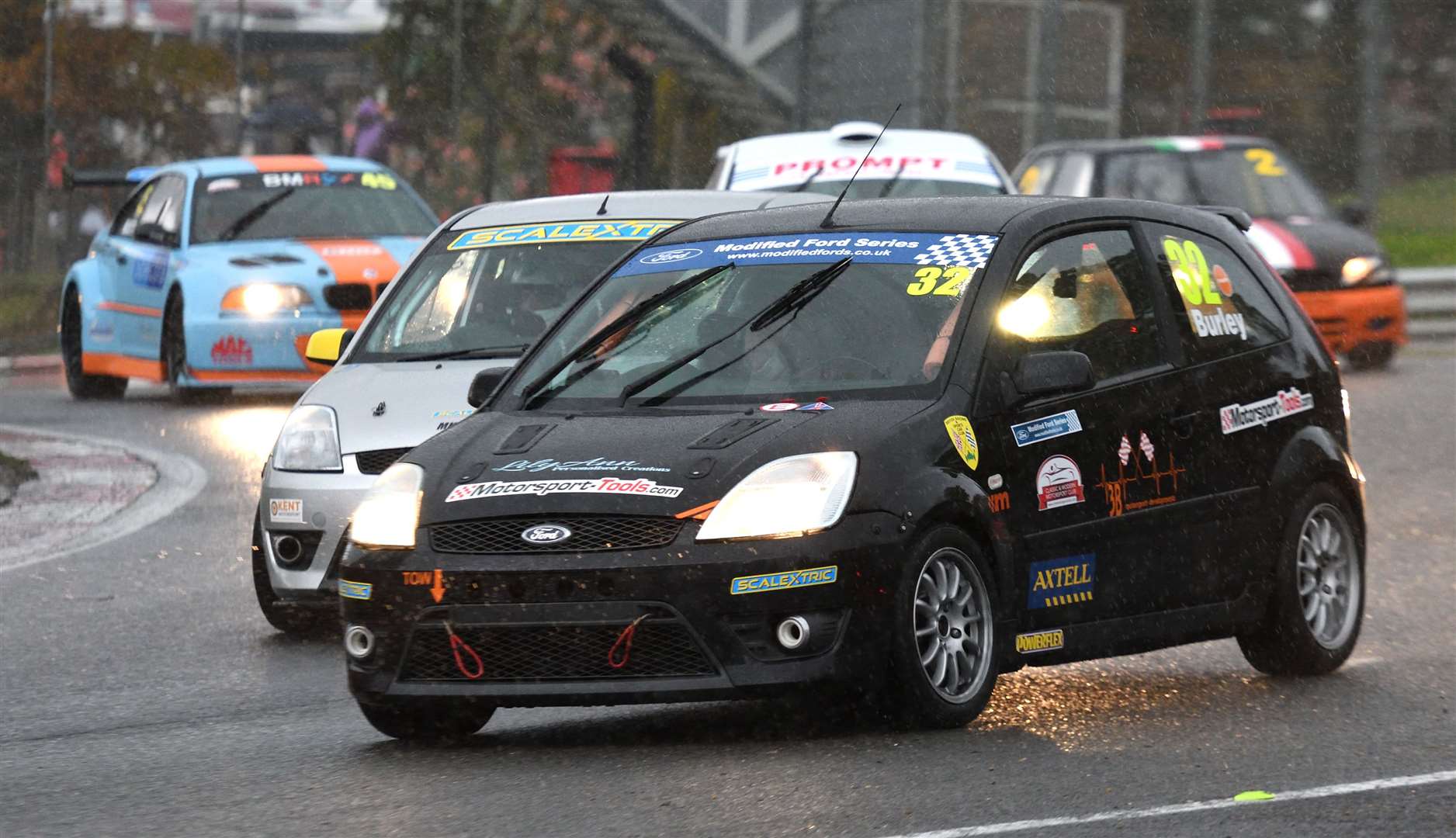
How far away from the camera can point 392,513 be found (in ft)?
22.9

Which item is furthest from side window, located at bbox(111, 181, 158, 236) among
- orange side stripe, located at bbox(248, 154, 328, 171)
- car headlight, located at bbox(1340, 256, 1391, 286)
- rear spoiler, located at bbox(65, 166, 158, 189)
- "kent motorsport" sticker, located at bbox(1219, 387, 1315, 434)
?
"kent motorsport" sticker, located at bbox(1219, 387, 1315, 434)

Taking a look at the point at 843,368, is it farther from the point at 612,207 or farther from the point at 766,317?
the point at 612,207

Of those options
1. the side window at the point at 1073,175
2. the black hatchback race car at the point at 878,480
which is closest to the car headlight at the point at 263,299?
the side window at the point at 1073,175

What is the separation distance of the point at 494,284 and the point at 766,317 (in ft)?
9.61

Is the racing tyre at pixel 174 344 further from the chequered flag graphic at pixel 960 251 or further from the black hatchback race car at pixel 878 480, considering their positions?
the chequered flag graphic at pixel 960 251

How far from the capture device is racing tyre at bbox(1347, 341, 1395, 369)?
67.3ft

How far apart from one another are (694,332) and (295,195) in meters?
11.0

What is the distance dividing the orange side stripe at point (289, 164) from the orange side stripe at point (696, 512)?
12.1 m

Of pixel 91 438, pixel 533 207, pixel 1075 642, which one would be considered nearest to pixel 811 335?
pixel 1075 642

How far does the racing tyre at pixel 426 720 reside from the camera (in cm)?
689

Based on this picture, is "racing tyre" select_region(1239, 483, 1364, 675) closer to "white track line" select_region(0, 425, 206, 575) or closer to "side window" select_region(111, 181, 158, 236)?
"white track line" select_region(0, 425, 206, 575)

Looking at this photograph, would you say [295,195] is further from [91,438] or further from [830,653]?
[830,653]

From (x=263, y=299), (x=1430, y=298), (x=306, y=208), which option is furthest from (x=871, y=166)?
(x=1430, y=298)

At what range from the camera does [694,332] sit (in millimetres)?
7578
